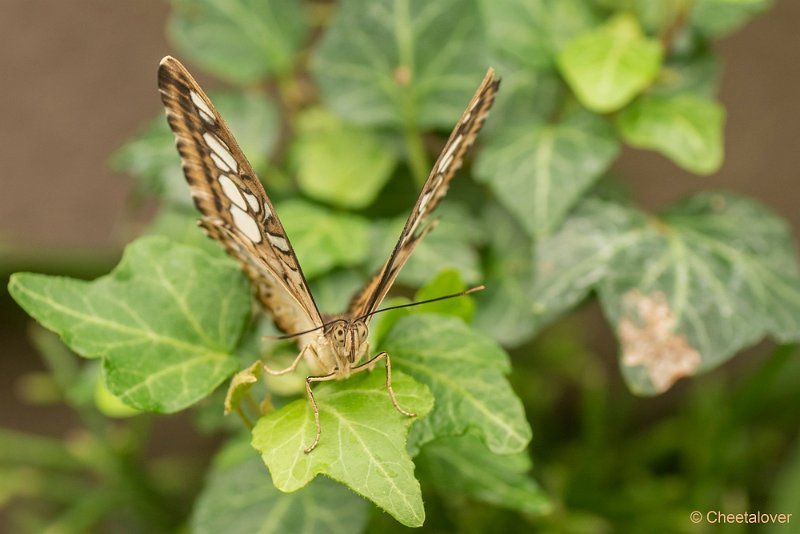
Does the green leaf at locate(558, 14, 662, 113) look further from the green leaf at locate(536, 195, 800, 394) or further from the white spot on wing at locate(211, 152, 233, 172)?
the white spot on wing at locate(211, 152, 233, 172)

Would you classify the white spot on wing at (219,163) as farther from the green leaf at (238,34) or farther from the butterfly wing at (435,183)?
the green leaf at (238,34)

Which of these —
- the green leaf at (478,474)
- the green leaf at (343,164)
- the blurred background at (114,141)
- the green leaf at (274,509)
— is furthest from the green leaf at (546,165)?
the blurred background at (114,141)

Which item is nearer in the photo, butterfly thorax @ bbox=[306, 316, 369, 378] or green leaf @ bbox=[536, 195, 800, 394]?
butterfly thorax @ bbox=[306, 316, 369, 378]

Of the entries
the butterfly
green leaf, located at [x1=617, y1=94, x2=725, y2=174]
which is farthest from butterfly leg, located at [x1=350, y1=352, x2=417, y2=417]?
green leaf, located at [x1=617, y1=94, x2=725, y2=174]

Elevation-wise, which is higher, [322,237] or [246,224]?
[246,224]

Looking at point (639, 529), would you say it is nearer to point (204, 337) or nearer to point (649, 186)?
point (649, 186)

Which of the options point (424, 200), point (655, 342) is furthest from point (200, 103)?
point (655, 342)

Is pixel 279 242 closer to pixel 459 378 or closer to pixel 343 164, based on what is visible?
pixel 459 378
